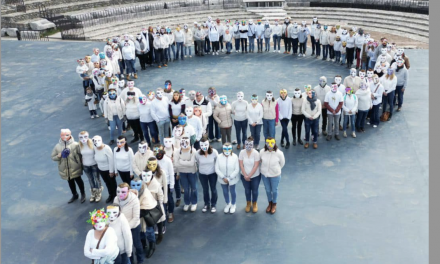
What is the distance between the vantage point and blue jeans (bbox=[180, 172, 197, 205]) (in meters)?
8.16

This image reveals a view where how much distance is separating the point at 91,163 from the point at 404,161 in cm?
736

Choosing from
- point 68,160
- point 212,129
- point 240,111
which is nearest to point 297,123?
point 240,111

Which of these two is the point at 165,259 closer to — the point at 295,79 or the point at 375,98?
the point at 375,98

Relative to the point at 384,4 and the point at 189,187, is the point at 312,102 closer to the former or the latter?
the point at 189,187

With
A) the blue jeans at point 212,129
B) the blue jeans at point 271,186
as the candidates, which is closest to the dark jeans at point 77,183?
the blue jeans at point 212,129

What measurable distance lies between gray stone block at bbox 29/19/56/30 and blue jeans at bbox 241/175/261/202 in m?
19.8

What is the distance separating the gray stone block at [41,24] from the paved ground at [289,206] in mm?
10308

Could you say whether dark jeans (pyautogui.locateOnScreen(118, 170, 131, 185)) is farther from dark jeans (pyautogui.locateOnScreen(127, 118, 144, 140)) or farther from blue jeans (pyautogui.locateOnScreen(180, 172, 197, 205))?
dark jeans (pyautogui.locateOnScreen(127, 118, 144, 140))

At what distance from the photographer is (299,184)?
921 cm

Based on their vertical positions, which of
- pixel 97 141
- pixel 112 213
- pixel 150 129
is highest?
pixel 97 141

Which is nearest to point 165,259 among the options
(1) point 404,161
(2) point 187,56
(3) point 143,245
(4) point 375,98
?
(3) point 143,245

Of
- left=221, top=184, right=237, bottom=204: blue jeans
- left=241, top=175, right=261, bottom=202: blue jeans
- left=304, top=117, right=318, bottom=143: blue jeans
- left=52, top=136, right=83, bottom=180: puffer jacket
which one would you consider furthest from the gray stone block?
left=241, top=175, right=261, bottom=202: blue jeans

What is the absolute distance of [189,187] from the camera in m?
8.52

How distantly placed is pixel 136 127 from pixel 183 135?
269 cm
